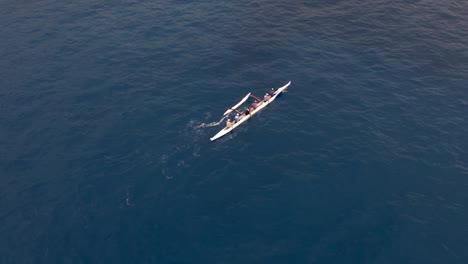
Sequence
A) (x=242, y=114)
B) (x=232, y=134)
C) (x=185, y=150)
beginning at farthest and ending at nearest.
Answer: (x=242, y=114), (x=232, y=134), (x=185, y=150)

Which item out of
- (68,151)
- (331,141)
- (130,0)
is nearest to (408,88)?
(331,141)

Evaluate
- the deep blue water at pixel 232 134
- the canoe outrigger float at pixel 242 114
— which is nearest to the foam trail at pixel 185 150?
the deep blue water at pixel 232 134

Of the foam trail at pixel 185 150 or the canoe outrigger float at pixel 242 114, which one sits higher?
the canoe outrigger float at pixel 242 114

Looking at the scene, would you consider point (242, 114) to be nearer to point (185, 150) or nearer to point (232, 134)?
point (232, 134)

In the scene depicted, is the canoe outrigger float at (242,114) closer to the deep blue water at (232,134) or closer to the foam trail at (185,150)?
the deep blue water at (232,134)

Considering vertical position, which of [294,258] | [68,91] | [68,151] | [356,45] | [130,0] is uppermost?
[130,0]

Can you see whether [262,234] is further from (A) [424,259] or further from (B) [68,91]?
(B) [68,91]

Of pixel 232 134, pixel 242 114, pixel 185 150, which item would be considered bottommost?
pixel 185 150

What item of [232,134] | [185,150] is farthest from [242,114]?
[185,150]
